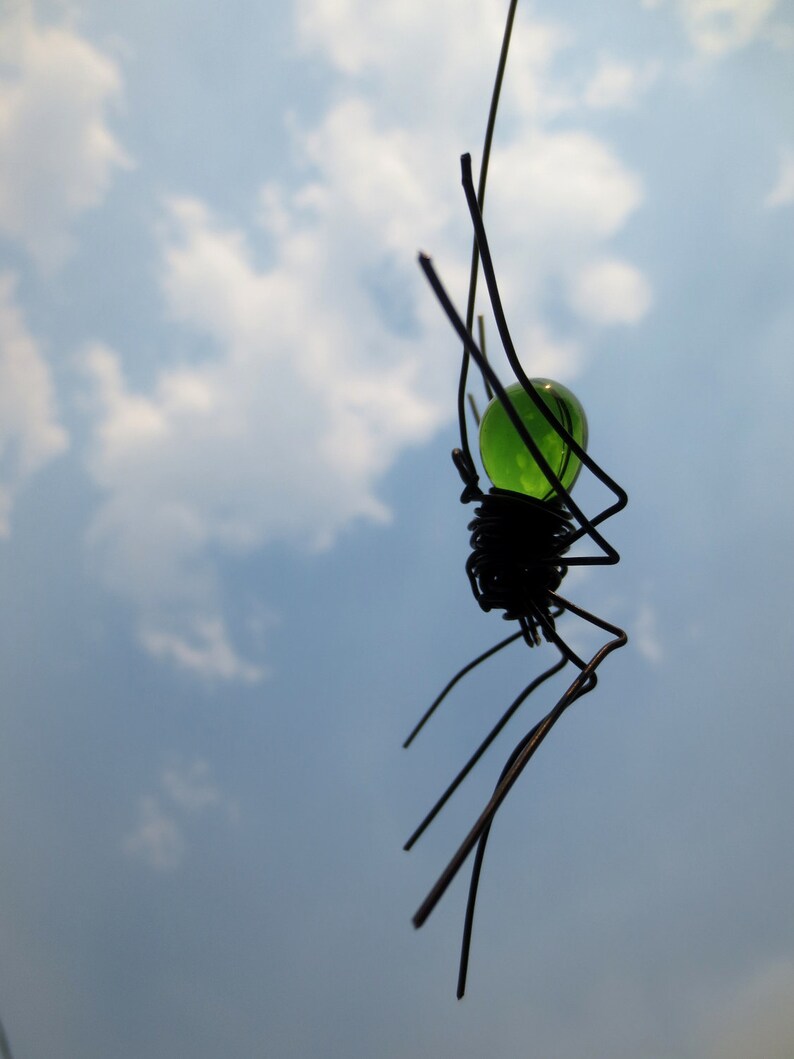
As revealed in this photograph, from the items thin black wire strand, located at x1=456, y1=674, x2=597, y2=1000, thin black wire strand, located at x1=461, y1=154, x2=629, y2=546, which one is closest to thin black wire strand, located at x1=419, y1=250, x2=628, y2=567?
thin black wire strand, located at x1=461, y1=154, x2=629, y2=546

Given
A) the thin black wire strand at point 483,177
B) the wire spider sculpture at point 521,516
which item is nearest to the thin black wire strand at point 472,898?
the wire spider sculpture at point 521,516

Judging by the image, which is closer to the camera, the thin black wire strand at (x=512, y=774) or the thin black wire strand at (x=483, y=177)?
the thin black wire strand at (x=512, y=774)

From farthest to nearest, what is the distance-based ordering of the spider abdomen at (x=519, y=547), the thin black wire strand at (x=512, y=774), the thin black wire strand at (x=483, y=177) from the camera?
the spider abdomen at (x=519, y=547) → the thin black wire strand at (x=483, y=177) → the thin black wire strand at (x=512, y=774)

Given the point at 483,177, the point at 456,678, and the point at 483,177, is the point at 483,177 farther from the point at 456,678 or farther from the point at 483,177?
the point at 456,678

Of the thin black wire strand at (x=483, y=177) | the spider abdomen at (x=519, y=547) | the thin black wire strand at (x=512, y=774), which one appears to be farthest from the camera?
the spider abdomen at (x=519, y=547)

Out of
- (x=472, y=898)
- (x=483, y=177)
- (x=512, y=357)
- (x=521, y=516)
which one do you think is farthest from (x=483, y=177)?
(x=472, y=898)

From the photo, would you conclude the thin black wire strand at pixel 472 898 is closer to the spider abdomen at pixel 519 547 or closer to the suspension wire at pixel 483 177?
the spider abdomen at pixel 519 547

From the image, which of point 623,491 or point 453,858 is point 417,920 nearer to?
point 453,858

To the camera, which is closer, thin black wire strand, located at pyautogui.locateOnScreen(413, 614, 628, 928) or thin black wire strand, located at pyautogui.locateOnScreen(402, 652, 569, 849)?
thin black wire strand, located at pyautogui.locateOnScreen(413, 614, 628, 928)

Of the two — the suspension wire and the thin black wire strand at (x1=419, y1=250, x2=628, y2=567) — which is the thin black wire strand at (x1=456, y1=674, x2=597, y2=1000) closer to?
the thin black wire strand at (x1=419, y1=250, x2=628, y2=567)
